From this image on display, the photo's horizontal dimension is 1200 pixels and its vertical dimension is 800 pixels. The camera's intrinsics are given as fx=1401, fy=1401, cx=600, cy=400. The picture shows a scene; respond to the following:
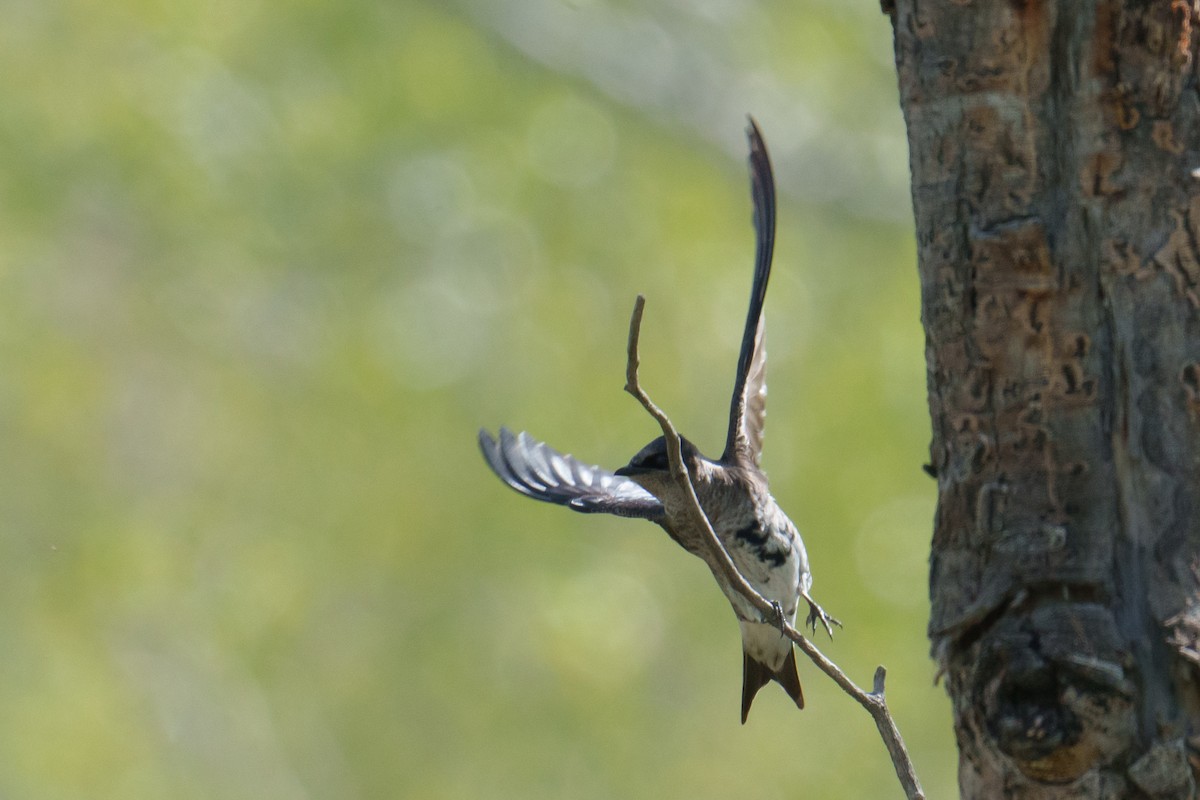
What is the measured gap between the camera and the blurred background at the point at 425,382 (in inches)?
356

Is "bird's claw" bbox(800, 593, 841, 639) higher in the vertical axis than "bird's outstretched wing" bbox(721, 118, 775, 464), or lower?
lower

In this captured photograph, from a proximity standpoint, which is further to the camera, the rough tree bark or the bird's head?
the bird's head

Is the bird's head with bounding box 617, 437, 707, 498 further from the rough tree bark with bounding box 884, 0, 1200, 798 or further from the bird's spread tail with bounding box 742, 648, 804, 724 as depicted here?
the rough tree bark with bounding box 884, 0, 1200, 798

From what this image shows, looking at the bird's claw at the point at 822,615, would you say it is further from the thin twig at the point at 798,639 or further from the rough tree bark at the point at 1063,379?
the thin twig at the point at 798,639

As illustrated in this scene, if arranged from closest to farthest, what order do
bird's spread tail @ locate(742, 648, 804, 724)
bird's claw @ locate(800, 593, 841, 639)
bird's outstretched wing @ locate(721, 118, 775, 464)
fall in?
bird's outstretched wing @ locate(721, 118, 775, 464)
bird's claw @ locate(800, 593, 841, 639)
bird's spread tail @ locate(742, 648, 804, 724)

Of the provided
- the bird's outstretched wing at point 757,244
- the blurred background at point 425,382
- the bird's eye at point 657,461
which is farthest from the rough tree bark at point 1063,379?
the blurred background at point 425,382

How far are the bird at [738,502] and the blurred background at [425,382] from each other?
4665 mm

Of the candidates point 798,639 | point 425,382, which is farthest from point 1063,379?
point 425,382

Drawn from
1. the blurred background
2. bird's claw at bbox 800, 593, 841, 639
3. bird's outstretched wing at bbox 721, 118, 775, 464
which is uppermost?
the blurred background

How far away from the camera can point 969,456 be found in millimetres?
2322

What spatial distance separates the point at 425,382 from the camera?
365 inches

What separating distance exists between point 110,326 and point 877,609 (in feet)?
18.1

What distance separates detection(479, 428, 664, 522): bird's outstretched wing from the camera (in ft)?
12.1

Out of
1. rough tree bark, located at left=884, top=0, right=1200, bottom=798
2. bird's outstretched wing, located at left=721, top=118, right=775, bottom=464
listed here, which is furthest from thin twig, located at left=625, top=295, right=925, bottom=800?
bird's outstretched wing, located at left=721, top=118, right=775, bottom=464
